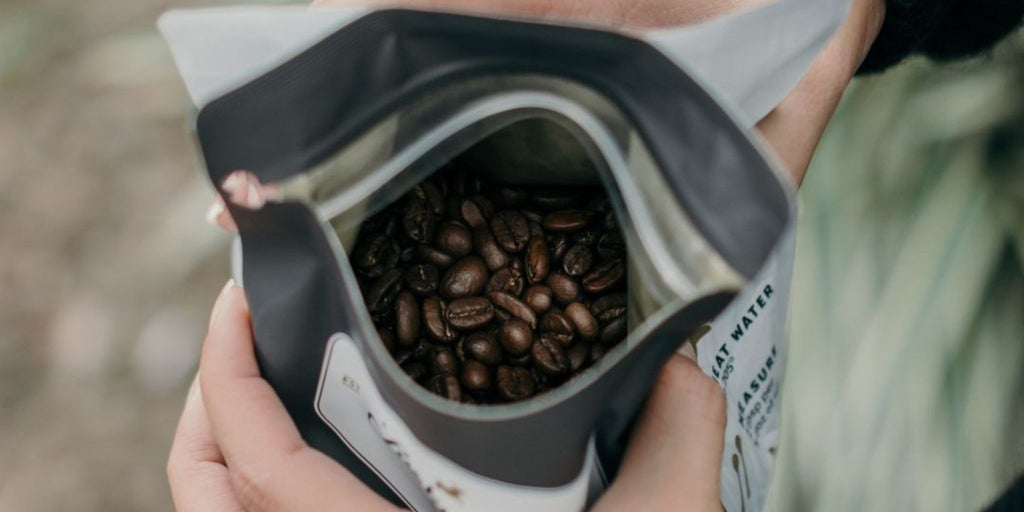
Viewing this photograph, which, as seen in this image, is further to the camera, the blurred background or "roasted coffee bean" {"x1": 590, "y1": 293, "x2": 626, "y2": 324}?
the blurred background

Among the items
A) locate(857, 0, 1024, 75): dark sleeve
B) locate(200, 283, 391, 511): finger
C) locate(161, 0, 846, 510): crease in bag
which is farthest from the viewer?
locate(857, 0, 1024, 75): dark sleeve

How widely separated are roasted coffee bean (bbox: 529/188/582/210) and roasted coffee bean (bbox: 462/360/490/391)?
0.15m

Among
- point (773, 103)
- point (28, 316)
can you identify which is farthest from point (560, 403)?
point (28, 316)

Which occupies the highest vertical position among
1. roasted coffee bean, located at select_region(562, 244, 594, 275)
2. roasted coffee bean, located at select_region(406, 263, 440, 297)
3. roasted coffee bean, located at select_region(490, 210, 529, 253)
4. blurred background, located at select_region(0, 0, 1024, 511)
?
roasted coffee bean, located at select_region(490, 210, 529, 253)

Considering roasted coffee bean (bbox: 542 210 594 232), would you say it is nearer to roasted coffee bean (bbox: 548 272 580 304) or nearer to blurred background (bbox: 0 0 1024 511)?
roasted coffee bean (bbox: 548 272 580 304)

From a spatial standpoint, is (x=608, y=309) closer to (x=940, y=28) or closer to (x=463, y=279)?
(x=463, y=279)

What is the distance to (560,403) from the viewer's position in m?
0.54

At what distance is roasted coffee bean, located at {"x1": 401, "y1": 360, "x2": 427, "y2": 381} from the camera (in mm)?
695

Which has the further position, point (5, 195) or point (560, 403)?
point (5, 195)

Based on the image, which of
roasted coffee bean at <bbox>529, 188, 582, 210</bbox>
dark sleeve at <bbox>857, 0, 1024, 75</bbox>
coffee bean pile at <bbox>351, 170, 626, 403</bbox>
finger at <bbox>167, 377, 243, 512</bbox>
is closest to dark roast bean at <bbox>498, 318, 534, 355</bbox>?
coffee bean pile at <bbox>351, 170, 626, 403</bbox>

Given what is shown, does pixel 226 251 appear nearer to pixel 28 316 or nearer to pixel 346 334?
pixel 28 316

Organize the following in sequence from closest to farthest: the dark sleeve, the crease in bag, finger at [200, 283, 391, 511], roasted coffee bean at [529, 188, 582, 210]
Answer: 1. the crease in bag
2. finger at [200, 283, 391, 511]
3. roasted coffee bean at [529, 188, 582, 210]
4. the dark sleeve

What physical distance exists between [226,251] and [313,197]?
3.17 feet

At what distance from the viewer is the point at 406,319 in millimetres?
699
